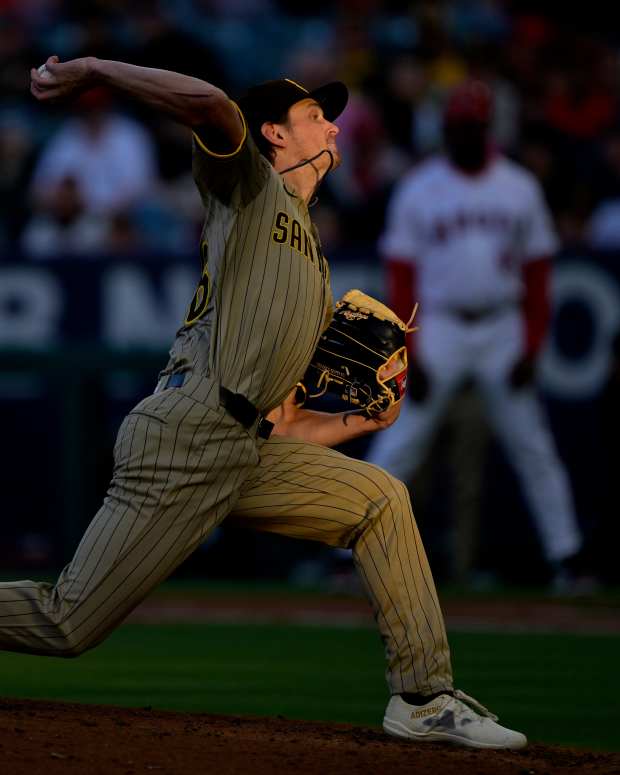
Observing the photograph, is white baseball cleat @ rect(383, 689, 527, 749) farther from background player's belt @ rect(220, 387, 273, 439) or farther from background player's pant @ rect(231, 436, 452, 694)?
background player's belt @ rect(220, 387, 273, 439)

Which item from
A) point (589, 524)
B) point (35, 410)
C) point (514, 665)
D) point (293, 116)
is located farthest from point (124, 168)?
point (293, 116)

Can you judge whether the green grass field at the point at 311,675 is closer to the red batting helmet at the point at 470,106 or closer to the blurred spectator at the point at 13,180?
the red batting helmet at the point at 470,106

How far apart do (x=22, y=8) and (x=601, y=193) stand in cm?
584

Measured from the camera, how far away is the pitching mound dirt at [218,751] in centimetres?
388

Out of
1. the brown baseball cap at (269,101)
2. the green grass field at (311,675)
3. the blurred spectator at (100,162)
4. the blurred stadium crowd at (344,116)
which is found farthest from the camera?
the blurred spectator at (100,162)

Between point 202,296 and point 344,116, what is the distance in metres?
7.81

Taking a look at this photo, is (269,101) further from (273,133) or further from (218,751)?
(218,751)

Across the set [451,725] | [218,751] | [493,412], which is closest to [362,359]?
[451,725]

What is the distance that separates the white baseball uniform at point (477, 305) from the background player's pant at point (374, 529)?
4474 mm

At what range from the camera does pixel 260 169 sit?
4.21m

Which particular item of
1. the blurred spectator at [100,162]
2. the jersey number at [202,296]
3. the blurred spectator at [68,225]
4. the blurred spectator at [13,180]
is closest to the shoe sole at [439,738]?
the jersey number at [202,296]

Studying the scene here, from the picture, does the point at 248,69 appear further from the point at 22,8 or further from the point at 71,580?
the point at 71,580

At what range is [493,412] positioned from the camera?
9.15 m

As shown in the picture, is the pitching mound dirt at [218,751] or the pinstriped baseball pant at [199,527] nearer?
the pitching mound dirt at [218,751]
